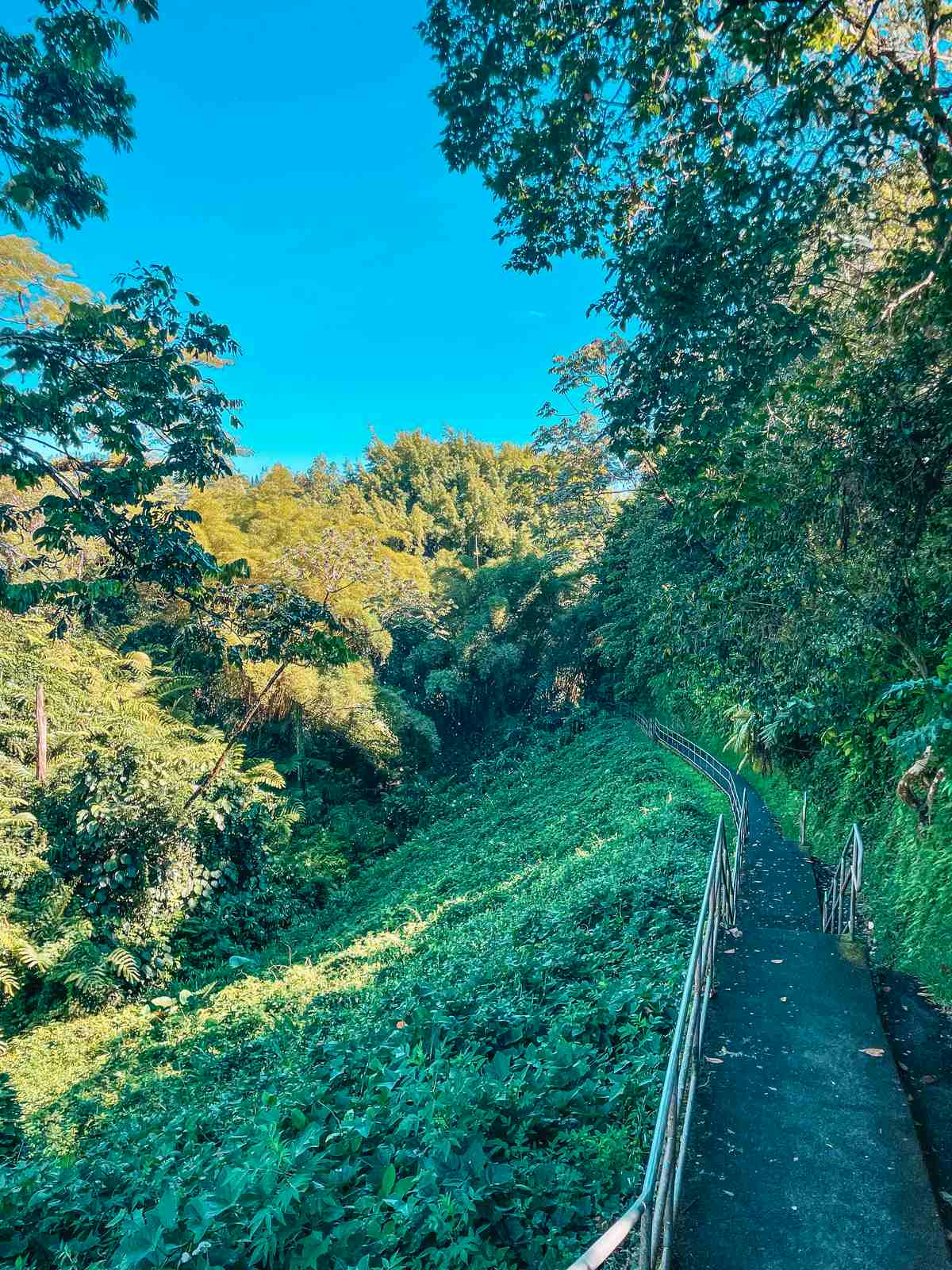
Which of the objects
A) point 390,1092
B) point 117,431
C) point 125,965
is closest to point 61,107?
point 117,431

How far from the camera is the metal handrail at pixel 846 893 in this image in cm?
588

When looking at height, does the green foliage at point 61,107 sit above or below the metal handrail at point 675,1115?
above

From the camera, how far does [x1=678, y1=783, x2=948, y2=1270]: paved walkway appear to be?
2.69m

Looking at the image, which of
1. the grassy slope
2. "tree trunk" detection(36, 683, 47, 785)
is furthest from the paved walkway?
"tree trunk" detection(36, 683, 47, 785)

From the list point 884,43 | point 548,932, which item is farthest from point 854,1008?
point 884,43

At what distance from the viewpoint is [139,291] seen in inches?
216

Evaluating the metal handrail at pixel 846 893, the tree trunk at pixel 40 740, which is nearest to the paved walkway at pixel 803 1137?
the metal handrail at pixel 846 893

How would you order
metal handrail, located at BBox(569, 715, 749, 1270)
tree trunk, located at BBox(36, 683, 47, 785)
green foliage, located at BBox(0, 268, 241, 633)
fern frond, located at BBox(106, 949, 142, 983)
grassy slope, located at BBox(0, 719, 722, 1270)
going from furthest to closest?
1. tree trunk, located at BBox(36, 683, 47, 785)
2. fern frond, located at BBox(106, 949, 142, 983)
3. green foliage, located at BBox(0, 268, 241, 633)
4. grassy slope, located at BBox(0, 719, 722, 1270)
5. metal handrail, located at BBox(569, 715, 749, 1270)

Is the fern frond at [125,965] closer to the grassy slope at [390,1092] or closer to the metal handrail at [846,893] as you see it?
the grassy slope at [390,1092]

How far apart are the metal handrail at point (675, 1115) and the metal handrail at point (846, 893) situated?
1076 millimetres

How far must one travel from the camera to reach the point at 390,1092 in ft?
12.2

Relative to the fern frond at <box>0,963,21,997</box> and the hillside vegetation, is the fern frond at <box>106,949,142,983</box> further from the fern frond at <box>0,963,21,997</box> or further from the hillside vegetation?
the fern frond at <box>0,963,21,997</box>

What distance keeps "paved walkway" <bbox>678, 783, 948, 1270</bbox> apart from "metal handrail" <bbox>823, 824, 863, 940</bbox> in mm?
611

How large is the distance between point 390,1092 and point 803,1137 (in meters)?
2.34
